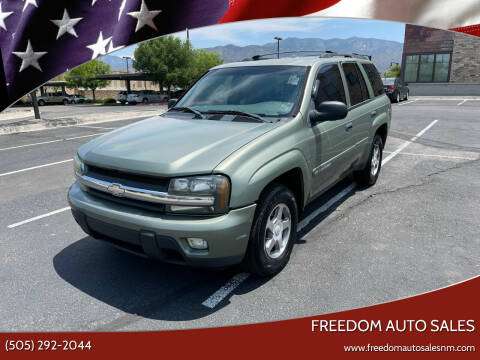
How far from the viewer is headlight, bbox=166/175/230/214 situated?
2.63 m

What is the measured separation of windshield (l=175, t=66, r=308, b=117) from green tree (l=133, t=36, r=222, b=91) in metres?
40.7

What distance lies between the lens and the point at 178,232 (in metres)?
2.62

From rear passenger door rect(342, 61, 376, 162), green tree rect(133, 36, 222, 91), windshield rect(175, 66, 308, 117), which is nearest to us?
windshield rect(175, 66, 308, 117)

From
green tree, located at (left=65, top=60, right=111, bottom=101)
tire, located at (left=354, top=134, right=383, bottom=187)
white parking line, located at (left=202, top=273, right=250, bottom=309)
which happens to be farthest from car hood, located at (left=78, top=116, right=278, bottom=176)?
green tree, located at (left=65, top=60, right=111, bottom=101)

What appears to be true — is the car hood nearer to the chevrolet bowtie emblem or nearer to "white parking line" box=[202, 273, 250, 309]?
the chevrolet bowtie emblem

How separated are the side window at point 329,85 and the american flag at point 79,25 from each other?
32.3 inches

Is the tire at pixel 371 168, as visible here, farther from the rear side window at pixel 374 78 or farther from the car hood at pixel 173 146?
the car hood at pixel 173 146

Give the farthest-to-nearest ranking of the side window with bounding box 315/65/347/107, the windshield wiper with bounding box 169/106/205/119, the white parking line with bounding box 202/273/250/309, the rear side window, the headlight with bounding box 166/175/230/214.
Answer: the rear side window < the side window with bounding box 315/65/347/107 < the windshield wiper with bounding box 169/106/205/119 < the white parking line with bounding box 202/273/250/309 < the headlight with bounding box 166/175/230/214

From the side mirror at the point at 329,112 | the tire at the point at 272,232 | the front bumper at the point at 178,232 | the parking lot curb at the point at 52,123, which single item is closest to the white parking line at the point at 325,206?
the tire at the point at 272,232

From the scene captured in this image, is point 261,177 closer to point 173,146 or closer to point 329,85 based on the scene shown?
point 173,146

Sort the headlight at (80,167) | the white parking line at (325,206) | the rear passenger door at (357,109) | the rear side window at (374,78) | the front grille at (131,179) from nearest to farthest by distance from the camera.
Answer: the front grille at (131,179)
the headlight at (80,167)
the white parking line at (325,206)
the rear passenger door at (357,109)
the rear side window at (374,78)

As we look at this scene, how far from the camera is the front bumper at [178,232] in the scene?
104 inches

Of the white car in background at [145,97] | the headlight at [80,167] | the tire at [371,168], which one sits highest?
the headlight at [80,167]

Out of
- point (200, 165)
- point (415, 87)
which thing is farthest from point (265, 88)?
point (415, 87)
